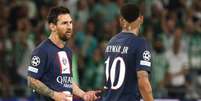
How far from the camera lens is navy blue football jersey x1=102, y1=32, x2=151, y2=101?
28.6 feet

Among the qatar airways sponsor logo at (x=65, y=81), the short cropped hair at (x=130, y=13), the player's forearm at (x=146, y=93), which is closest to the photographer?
the player's forearm at (x=146, y=93)

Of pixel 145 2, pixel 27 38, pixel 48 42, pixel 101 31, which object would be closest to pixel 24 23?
pixel 27 38

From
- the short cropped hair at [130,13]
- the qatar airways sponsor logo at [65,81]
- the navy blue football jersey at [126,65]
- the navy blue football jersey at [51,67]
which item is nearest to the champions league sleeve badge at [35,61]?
the navy blue football jersey at [51,67]

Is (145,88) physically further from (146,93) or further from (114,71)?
(114,71)

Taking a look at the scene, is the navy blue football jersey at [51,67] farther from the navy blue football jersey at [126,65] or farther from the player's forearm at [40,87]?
the navy blue football jersey at [126,65]

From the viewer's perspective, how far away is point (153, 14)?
1636 centimetres

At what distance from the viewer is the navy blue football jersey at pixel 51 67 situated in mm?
9008

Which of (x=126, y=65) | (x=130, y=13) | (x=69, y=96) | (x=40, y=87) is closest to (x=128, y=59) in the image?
(x=126, y=65)

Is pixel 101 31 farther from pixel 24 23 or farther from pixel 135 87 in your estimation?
pixel 135 87

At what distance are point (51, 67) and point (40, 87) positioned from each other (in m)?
0.37

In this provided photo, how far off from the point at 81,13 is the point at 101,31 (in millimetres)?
681

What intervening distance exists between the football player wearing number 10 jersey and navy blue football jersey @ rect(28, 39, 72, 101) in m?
0.63

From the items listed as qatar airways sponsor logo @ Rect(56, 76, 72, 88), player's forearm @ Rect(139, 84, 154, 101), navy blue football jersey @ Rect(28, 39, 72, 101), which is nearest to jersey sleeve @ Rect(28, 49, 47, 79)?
navy blue football jersey @ Rect(28, 39, 72, 101)

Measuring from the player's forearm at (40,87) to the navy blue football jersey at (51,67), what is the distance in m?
0.07
